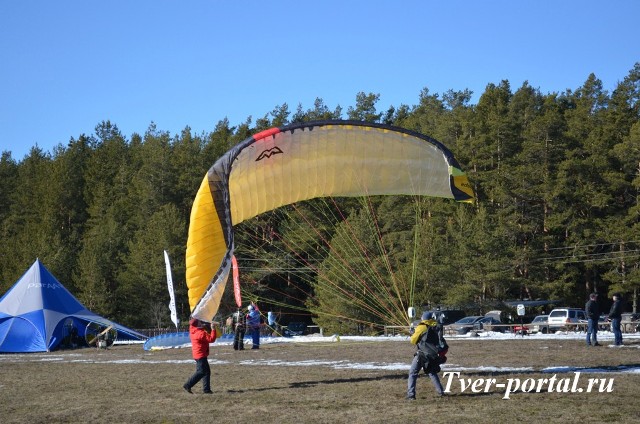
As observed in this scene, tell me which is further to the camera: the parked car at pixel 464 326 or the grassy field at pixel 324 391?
the parked car at pixel 464 326

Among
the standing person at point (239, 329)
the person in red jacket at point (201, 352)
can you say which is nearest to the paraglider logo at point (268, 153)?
the person in red jacket at point (201, 352)

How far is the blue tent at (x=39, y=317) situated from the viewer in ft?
95.2

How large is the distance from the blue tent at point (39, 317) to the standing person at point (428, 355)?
21531 millimetres

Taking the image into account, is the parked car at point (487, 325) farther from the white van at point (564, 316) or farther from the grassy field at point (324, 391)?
the grassy field at point (324, 391)

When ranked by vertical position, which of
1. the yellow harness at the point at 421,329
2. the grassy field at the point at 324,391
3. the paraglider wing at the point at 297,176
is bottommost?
the grassy field at the point at 324,391

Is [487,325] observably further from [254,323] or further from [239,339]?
[239,339]

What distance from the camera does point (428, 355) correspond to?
10930 mm

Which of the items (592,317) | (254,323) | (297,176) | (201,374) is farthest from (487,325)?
(201,374)

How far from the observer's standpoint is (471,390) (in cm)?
1128

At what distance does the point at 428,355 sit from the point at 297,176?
5.19 meters

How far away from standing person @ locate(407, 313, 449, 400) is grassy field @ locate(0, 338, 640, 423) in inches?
9.2

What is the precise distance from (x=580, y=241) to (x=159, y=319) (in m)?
28.9

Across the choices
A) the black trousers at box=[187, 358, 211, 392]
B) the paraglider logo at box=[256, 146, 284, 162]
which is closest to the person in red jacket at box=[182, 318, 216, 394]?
the black trousers at box=[187, 358, 211, 392]

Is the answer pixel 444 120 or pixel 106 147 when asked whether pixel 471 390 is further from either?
pixel 106 147
